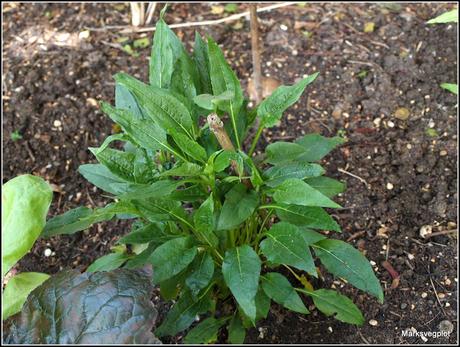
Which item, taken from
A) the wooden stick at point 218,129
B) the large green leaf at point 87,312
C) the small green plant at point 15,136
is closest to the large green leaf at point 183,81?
the wooden stick at point 218,129

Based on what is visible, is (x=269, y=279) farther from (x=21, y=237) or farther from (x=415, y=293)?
(x=21, y=237)

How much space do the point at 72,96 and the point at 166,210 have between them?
1.49 meters

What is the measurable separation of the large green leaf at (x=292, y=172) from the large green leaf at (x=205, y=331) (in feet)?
1.98

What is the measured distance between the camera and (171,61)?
1.79m

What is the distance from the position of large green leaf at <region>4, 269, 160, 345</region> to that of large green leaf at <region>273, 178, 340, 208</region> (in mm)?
442

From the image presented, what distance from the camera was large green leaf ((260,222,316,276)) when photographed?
1610 mm

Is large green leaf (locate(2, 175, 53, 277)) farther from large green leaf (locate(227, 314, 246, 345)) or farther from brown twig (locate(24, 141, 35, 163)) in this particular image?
brown twig (locate(24, 141, 35, 163))

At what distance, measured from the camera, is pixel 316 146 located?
1.95 meters

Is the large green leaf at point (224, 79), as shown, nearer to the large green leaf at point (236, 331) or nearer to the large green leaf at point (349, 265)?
the large green leaf at point (349, 265)

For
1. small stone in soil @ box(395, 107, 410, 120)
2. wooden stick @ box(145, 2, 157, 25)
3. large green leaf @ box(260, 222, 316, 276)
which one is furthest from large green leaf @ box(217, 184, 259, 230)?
wooden stick @ box(145, 2, 157, 25)

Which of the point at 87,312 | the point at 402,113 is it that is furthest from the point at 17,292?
the point at 402,113

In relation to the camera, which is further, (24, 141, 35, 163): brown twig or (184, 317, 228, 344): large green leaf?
(24, 141, 35, 163): brown twig

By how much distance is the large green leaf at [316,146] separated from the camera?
1.93 meters

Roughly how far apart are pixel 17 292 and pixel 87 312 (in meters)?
0.38
